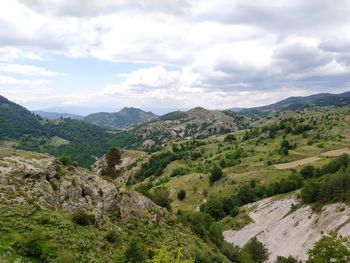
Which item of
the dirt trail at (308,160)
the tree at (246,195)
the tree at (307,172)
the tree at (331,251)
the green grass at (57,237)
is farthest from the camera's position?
the dirt trail at (308,160)

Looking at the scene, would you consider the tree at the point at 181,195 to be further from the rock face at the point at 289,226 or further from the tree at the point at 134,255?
the tree at the point at 134,255

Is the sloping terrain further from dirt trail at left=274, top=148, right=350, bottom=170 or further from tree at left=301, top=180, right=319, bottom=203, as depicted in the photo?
dirt trail at left=274, top=148, right=350, bottom=170

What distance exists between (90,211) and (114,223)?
4.12m

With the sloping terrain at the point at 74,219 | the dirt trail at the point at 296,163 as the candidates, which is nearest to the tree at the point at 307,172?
the dirt trail at the point at 296,163

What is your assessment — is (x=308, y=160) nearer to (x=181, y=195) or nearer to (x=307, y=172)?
(x=307, y=172)

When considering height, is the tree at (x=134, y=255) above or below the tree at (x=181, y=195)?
above

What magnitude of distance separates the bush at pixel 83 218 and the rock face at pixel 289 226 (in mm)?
51447

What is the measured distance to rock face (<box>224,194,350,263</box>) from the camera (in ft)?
272

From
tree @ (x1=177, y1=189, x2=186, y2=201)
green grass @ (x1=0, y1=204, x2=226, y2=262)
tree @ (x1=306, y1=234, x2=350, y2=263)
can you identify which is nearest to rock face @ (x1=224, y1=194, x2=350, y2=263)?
tree @ (x1=306, y1=234, x2=350, y2=263)

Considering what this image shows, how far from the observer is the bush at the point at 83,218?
45.1m

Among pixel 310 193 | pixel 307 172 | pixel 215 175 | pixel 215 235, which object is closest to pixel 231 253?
pixel 215 235

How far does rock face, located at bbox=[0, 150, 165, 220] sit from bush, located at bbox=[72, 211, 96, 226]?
2.89 m

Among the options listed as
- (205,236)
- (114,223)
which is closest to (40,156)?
(114,223)

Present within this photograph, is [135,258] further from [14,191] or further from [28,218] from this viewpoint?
[14,191]
